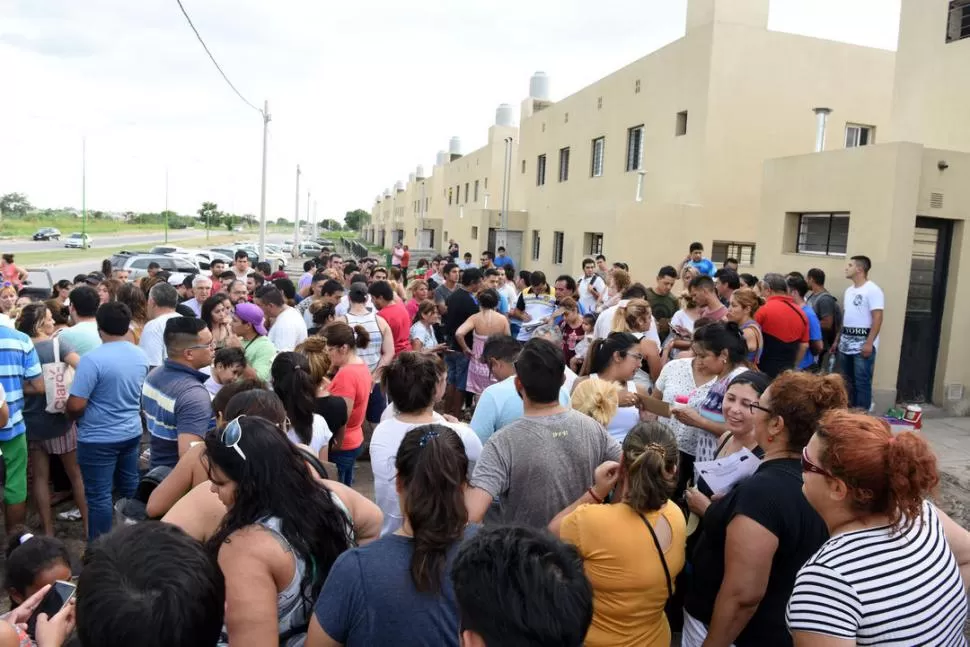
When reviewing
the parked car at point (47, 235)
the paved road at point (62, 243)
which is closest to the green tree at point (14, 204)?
the paved road at point (62, 243)

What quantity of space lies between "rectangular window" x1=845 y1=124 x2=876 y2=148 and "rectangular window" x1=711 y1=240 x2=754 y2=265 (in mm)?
2976

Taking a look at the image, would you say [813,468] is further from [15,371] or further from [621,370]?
[15,371]

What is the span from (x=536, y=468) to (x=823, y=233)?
883 centimetres

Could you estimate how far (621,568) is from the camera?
2.50 m

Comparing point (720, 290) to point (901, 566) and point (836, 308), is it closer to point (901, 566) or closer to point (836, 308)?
point (836, 308)

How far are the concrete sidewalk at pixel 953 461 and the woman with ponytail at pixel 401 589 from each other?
504 centimetres

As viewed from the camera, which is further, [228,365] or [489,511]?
[228,365]

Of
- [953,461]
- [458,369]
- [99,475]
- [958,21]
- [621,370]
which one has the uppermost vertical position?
[958,21]

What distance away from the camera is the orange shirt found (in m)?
2.50

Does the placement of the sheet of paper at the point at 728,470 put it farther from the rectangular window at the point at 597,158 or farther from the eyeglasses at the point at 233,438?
the rectangular window at the point at 597,158

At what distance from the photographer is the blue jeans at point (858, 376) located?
8.50 meters

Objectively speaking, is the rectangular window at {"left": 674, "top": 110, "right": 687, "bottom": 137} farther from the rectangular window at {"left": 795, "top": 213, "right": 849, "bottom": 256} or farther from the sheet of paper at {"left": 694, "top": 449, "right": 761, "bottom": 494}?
the sheet of paper at {"left": 694, "top": 449, "right": 761, "bottom": 494}

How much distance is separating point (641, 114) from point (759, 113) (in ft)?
10.3

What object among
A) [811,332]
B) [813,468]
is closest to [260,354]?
[813,468]
